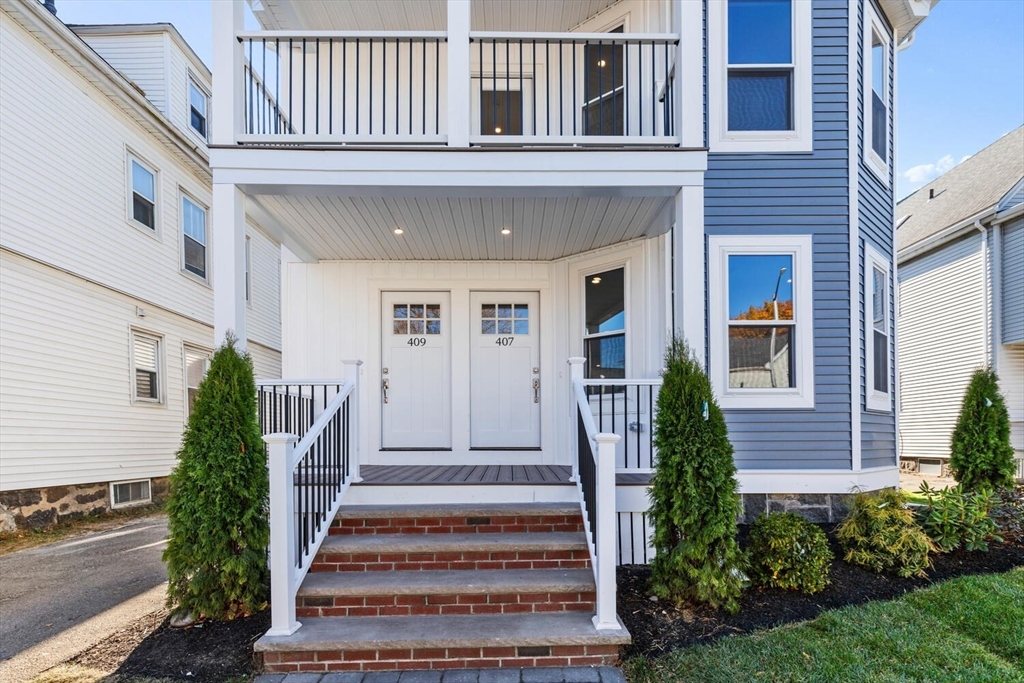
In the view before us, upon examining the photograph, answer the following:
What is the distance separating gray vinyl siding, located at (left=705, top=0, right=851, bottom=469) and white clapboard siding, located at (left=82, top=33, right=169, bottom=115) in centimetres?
945

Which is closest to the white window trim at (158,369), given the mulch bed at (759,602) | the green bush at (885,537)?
the mulch bed at (759,602)

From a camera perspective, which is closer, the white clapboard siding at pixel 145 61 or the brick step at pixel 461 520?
the brick step at pixel 461 520

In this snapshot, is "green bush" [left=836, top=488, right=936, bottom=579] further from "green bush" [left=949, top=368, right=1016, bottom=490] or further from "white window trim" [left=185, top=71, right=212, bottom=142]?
"white window trim" [left=185, top=71, right=212, bottom=142]

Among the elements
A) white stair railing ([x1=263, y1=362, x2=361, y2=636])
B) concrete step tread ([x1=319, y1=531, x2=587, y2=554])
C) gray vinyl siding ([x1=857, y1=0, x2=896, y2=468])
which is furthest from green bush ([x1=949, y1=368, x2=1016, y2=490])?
white stair railing ([x1=263, y1=362, x2=361, y2=636])

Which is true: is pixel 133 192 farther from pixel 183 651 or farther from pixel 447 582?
pixel 447 582

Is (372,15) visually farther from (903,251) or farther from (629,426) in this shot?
(903,251)

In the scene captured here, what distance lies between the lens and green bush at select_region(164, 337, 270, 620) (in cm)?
364

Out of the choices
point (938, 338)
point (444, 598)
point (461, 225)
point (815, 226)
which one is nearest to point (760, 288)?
point (815, 226)

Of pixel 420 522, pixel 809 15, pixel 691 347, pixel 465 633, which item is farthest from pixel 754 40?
pixel 465 633

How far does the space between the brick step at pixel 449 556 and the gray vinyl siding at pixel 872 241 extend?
3230 millimetres

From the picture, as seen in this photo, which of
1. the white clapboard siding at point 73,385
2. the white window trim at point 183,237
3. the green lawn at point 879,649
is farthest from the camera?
the white window trim at point 183,237

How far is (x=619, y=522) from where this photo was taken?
4.53 metres

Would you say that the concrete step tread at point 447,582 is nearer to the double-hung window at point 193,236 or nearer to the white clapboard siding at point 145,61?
the double-hung window at point 193,236

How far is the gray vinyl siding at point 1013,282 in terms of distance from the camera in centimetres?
1065
